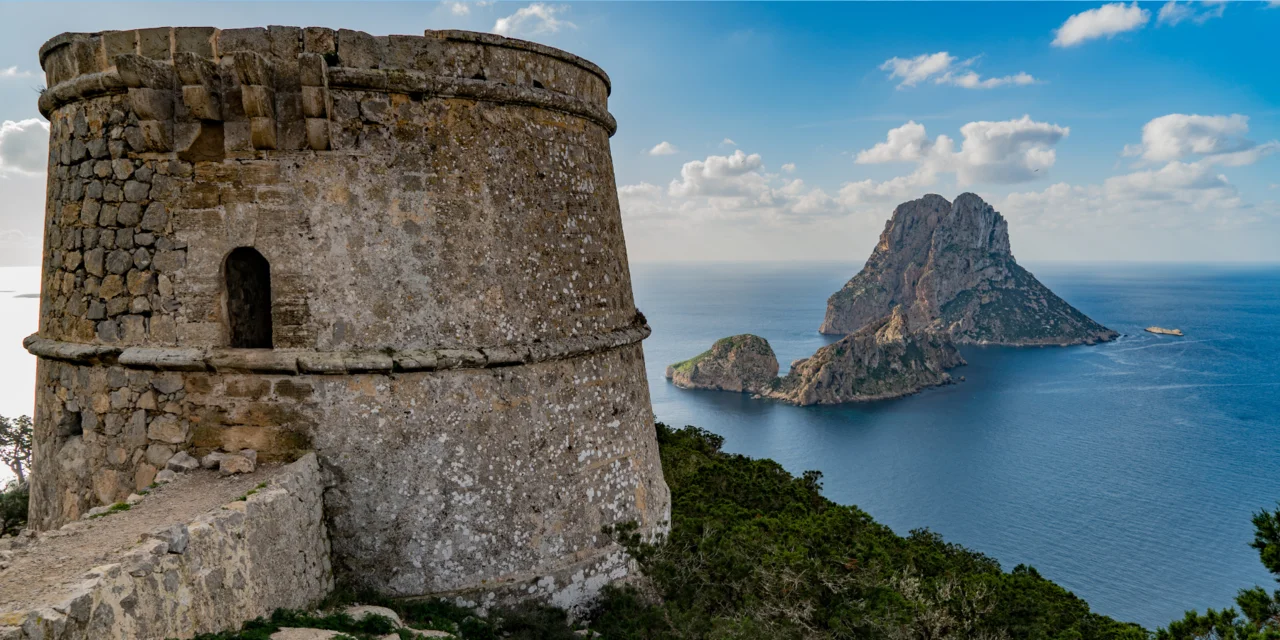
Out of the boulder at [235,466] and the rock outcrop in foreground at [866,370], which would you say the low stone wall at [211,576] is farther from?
the rock outcrop in foreground at [866,370]

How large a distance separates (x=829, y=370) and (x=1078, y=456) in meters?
30.4

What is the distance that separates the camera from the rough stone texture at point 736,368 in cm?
9706

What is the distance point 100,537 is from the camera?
4316mm

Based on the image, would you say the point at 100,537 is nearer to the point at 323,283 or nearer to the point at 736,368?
the point at 323,283

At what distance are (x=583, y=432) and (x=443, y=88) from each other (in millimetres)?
3077

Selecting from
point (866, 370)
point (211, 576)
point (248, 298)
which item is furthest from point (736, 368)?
point (211, 576)

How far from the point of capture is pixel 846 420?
82.6 metres

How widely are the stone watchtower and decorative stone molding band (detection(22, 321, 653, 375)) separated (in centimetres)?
2

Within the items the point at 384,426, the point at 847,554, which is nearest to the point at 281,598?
the point at 384,426

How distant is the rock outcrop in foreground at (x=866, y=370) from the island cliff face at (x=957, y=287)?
2946 cm

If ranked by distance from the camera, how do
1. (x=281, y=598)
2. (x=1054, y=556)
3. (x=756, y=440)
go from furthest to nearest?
(x=756, y=440), (x=1054, y=556), (x=281, y=598)

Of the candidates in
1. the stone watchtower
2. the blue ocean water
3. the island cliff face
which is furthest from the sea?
the stone watchtower

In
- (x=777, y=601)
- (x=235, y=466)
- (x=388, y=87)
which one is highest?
(x=388, y=87)

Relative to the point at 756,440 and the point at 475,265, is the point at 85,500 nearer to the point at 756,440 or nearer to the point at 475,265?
the point at 475,265
